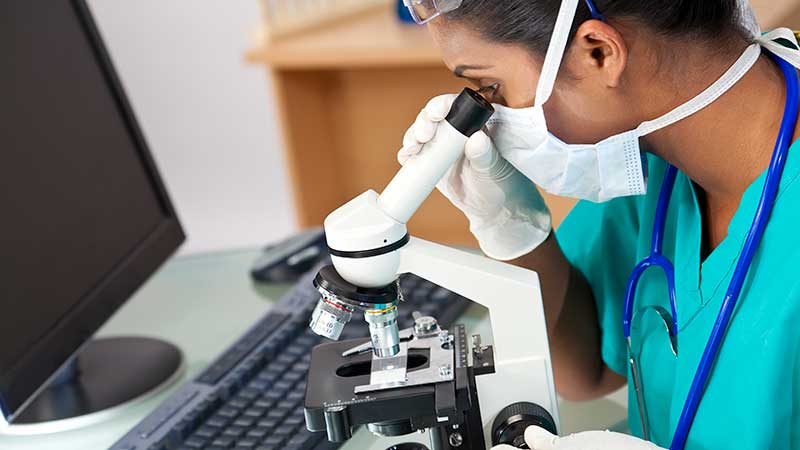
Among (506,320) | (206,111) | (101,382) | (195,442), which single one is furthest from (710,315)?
(206,111)

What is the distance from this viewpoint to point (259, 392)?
122cm

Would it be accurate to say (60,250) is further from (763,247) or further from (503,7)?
(763,247)

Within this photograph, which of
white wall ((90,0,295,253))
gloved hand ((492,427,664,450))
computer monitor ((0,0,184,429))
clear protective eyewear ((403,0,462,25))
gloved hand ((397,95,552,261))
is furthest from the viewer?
white wall ((90,0,295,253))

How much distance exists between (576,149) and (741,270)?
200 mm

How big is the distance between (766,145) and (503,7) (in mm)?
303

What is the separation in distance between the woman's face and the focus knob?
0.27 m

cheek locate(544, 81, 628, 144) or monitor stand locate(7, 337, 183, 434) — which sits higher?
cheek locate(544, 81, 628, 144)

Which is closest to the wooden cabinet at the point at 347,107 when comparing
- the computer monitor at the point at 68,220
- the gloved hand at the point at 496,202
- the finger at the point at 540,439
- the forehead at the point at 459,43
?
the computer monitor at the point at 68,220

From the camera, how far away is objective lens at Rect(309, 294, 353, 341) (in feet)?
3.02

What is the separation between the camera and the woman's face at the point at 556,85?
3.27ft

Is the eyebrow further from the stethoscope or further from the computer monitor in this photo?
the computer monitor

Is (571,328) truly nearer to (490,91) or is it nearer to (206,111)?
(490,91)

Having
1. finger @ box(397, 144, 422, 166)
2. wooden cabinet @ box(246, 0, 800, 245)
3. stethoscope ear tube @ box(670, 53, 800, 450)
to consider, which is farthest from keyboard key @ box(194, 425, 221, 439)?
wooden cabinet @ box(246, 0, 800, 245)

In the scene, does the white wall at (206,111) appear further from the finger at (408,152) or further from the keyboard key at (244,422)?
the finger at (408,152)
